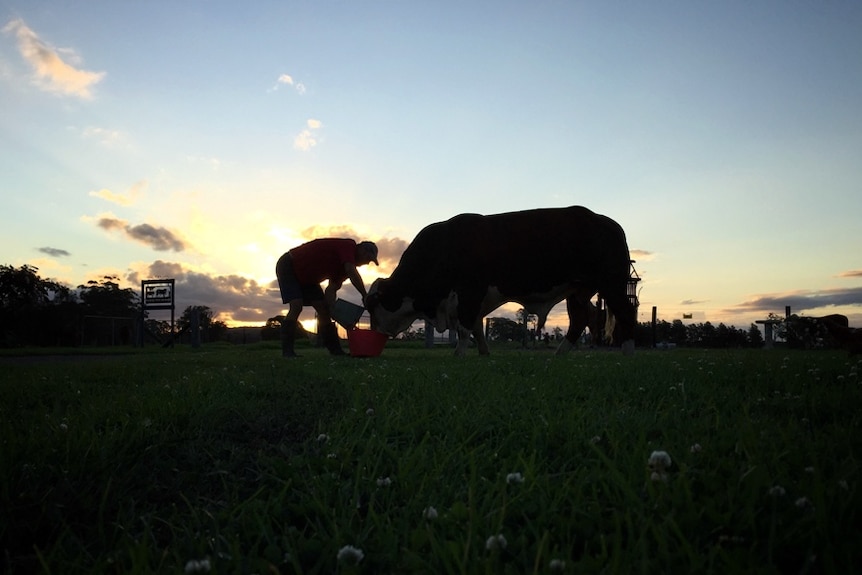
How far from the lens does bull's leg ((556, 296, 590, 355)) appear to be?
11523 mm

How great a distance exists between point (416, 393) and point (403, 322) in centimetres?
731

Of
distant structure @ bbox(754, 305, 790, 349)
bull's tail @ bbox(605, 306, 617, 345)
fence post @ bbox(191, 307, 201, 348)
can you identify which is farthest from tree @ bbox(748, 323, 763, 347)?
fence post @ bbox(191, 307, 201, 348)

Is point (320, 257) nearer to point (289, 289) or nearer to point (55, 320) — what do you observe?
point (289, 289)

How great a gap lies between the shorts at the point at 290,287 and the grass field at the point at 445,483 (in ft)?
22.2

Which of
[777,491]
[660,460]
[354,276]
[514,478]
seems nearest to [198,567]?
[514,478]

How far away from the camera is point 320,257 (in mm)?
11352

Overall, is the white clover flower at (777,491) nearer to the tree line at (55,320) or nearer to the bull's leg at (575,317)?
the bull's leg at (575,317)

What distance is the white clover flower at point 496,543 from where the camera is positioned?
1.73 meters

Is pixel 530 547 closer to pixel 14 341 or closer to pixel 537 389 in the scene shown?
pixel 537 389

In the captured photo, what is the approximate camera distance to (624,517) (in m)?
1.98

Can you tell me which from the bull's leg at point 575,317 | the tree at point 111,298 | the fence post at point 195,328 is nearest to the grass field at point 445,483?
the bull's leg at point 575,317

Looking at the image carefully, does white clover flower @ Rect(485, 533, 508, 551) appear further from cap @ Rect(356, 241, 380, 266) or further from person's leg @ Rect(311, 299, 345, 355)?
person's leg @ Rect(311, 299, 345, 355)

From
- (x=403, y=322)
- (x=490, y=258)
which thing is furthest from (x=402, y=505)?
(x=403, y=322)

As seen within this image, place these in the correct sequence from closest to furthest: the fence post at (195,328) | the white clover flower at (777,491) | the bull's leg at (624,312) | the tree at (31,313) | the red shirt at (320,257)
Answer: the white clover flower at (777,491) < the bull's leg at (624,312) < the red shirt at (320,257) < the fence post at (195,328) < the tree at (31,313)
